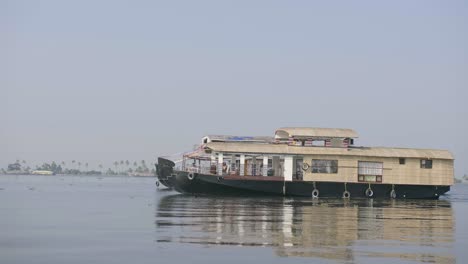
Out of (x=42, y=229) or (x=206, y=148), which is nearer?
(x=42, y=229)

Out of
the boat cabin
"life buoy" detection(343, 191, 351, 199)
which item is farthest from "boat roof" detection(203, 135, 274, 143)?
"life buoy" detection(343, 191, 351, 199)

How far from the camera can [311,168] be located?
53625mm

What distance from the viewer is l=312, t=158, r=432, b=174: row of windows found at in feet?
176

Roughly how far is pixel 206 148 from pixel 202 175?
2630mm

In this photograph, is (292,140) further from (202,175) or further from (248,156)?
(202,175)

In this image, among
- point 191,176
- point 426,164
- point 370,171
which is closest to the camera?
point 191,176

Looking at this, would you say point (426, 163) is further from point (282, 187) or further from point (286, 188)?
point (282, 187)

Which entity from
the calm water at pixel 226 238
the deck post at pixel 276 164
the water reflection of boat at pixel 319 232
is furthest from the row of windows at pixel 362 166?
the calm water at pixel 226 238

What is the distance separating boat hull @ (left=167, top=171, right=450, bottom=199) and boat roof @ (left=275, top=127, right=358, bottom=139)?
12.0 feet

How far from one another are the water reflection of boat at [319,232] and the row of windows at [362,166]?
18.1 meters

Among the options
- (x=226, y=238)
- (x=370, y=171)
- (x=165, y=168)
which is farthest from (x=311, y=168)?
(x=226, y=238)

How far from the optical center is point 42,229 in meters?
24.8

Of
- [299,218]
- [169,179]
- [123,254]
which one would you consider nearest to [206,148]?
[169,179]

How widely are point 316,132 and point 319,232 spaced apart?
30857 millimetres
